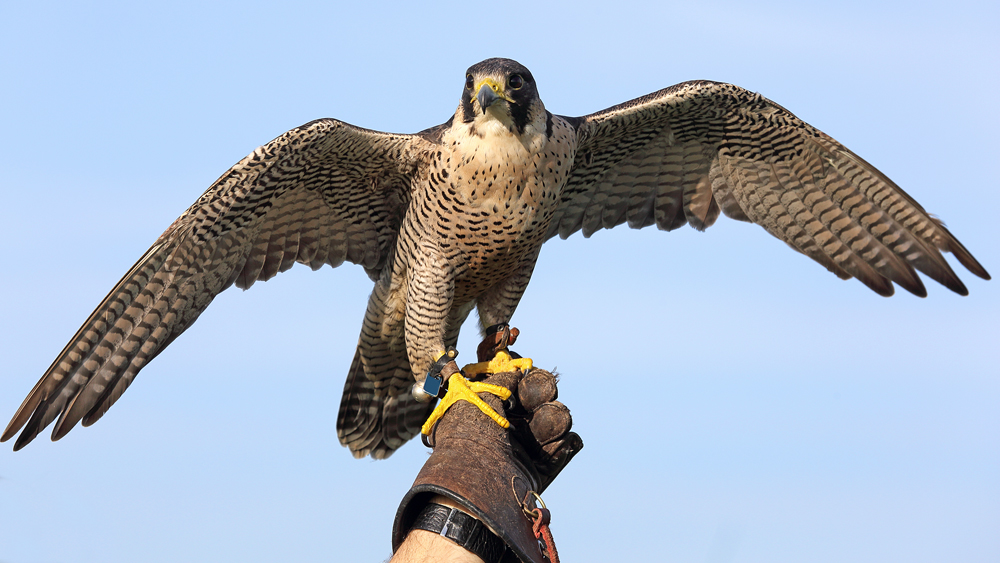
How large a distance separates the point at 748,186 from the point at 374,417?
261 centimetres

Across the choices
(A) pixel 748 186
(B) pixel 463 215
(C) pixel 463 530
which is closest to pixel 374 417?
(B) pixel 463 215

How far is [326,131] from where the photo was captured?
4.18 metres

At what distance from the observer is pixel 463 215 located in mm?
4164

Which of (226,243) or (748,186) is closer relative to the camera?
(226,243)

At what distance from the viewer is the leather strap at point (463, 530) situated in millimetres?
3227

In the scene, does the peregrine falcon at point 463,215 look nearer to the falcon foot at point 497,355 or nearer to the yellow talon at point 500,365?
the falcon foot at point 497,355

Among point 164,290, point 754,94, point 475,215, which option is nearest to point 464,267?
point 475,215

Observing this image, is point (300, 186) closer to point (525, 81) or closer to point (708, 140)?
point (525, 81)

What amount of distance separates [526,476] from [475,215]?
127 cm

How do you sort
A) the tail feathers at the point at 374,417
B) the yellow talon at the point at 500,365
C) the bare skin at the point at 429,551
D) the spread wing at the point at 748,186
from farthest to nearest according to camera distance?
the tail feathers at the point at 374,417 → the spread wing at the point at 748,186 → the yellow talon at the point at 500,365 → the bare skin at the point at 429,551

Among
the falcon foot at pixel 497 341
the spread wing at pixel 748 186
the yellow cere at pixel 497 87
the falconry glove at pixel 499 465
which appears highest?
the spread wing at pixel 748 186

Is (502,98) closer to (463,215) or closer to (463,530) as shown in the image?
(463,215)

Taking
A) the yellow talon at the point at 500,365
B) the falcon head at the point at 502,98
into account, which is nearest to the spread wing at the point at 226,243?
the falcon head at the point at 502,98

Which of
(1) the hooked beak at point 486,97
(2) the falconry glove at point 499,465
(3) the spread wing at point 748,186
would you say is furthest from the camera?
(3) the spread wing at point 748,186
